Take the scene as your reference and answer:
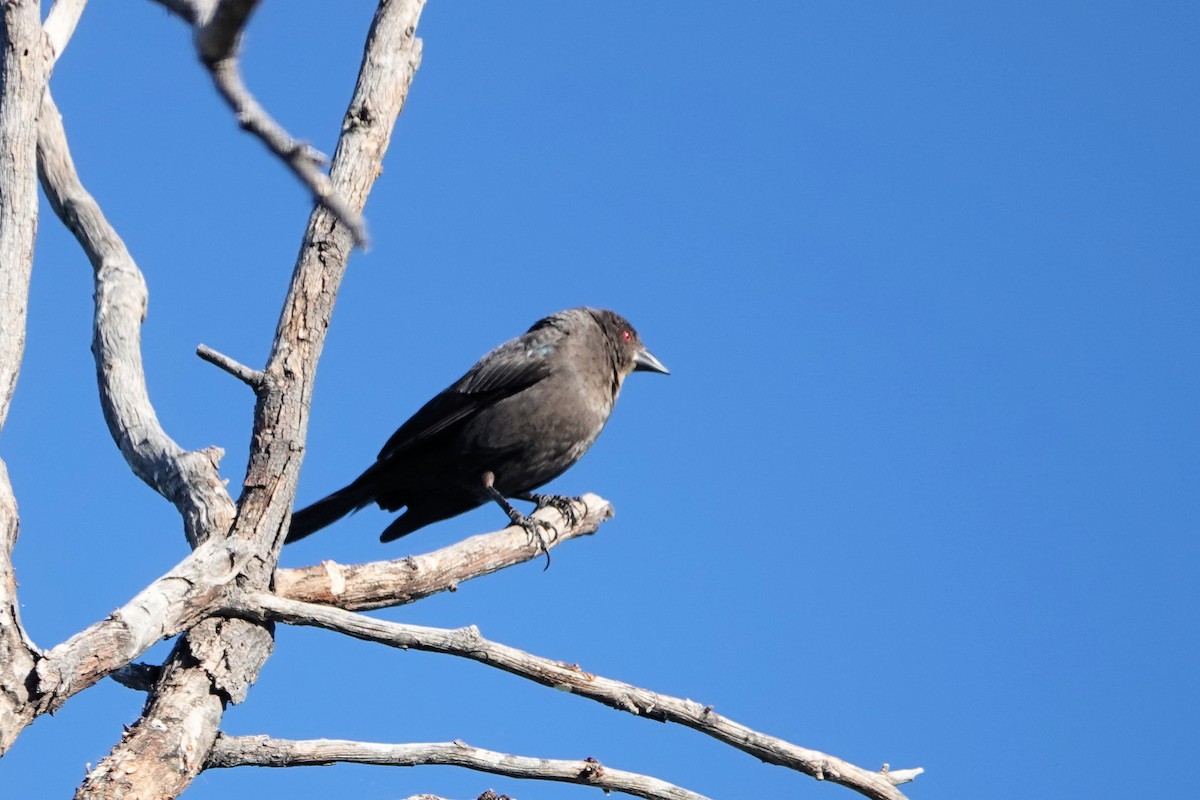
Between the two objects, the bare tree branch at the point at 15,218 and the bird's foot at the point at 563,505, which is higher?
the bird's foot at the point at 563,505

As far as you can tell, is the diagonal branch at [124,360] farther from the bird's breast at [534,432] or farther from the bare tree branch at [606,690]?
the bird's breast at [534,432]

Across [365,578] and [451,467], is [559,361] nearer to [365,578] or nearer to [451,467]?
[451,467]

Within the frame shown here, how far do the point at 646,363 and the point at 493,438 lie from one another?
1.62 meters

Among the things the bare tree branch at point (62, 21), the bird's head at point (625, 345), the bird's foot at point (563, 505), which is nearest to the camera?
the bare tree branch at point (62, 21)

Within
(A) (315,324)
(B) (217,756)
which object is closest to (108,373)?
(A) (315,324)

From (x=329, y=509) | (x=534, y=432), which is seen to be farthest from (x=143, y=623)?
(x=534, y=432)

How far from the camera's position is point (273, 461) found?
200 inches

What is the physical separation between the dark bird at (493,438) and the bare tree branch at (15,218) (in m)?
2.26

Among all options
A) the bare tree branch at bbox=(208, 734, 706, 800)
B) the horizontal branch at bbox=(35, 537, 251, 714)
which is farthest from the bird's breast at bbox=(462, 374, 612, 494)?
the bare tree branch at bbox=(208, 734, 706, 800)

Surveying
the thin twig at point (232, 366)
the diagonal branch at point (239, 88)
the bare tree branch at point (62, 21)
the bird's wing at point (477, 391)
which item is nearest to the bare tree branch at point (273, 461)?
the thin twig at point (232, 366)

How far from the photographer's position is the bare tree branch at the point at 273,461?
14.7 ft

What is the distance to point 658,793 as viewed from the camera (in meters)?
4.51

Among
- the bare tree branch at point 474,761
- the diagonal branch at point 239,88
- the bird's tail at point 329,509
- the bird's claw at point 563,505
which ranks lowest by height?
the diagonal branch at point 239,88

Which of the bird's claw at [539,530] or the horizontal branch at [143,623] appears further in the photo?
the bird's claw at [539,530]
